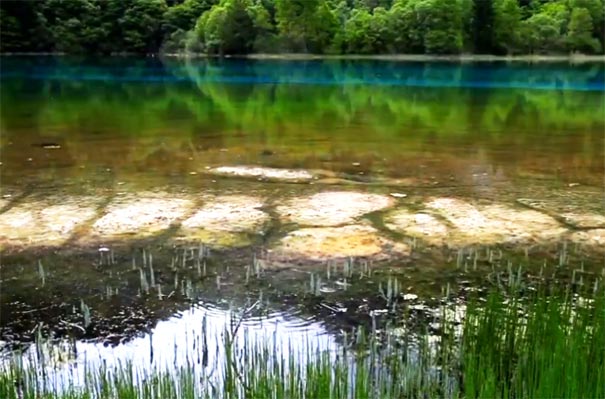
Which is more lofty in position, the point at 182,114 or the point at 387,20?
the point at 387,20

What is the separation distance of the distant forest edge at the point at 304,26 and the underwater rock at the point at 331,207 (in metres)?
17.8

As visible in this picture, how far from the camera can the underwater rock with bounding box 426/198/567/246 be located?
229 inches

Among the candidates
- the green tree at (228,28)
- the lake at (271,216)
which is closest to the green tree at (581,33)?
the green tree at (228,28)

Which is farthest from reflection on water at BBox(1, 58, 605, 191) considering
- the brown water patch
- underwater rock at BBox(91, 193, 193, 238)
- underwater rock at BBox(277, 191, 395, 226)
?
underwater rock at BBox(277, 191, 395, 226)

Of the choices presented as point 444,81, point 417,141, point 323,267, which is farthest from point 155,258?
point 444,81

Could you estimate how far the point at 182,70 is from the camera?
29625 millimetres

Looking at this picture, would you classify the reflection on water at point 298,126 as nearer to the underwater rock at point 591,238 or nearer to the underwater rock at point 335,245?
the underwater rock at point 591,238

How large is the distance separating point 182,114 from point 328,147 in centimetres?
494

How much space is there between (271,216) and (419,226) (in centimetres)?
124

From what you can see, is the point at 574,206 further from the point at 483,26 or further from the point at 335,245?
the point at 483,26

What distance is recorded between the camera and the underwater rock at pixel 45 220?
18.9 feet

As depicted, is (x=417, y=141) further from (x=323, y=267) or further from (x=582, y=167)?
(x=323, y=267)

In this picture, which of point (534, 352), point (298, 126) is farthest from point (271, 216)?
point (298, 126)

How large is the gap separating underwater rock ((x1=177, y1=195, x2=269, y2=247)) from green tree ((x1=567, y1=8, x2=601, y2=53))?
89.6ft
